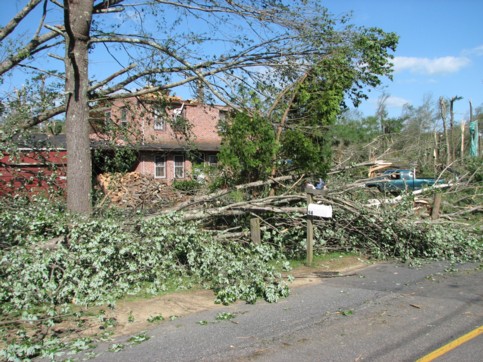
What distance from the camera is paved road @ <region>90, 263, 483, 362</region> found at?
4.89m

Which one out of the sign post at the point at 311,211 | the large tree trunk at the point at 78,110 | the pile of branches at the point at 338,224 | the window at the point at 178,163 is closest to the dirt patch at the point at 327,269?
the sign post at the point at 311,211

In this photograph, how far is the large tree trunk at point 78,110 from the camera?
936 centimetres

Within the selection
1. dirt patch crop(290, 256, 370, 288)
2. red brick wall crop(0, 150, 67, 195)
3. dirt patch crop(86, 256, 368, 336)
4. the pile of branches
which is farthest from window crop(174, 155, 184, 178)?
dirt patch crop(86, 256, 368, 336)

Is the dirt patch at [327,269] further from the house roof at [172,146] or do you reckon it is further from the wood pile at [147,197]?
the house roof at [172,146]

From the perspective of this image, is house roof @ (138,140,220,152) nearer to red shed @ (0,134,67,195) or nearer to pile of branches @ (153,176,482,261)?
red shed @ (0,134,67,195)

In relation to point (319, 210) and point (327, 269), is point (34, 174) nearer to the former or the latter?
point (319, 210)

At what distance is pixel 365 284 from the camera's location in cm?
827

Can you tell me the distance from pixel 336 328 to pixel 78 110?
6709 mm

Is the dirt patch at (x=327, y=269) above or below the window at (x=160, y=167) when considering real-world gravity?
below

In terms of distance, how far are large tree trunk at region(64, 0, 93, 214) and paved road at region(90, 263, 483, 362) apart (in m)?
4.37

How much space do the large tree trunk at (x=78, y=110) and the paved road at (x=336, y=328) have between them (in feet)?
14.4

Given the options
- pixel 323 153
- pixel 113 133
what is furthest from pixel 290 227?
pixel 113 133

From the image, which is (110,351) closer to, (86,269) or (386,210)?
(86,269)

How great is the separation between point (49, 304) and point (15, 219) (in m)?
2.08
